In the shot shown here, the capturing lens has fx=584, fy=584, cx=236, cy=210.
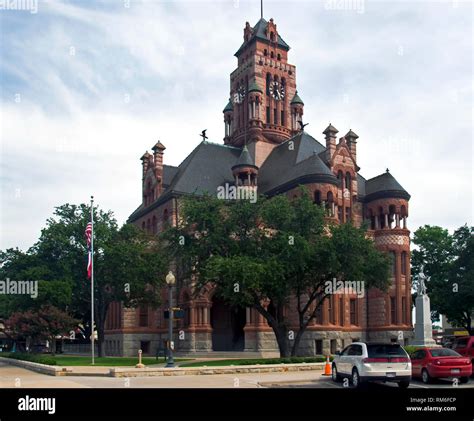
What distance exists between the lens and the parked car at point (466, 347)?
2694 cm

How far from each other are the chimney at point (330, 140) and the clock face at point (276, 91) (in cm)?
1468

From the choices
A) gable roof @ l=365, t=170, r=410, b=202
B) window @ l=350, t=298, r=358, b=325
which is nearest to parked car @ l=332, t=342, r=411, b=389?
window @ l=350, t=298, r=358, b=325

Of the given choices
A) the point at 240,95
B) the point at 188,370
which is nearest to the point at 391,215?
the point at 240,95

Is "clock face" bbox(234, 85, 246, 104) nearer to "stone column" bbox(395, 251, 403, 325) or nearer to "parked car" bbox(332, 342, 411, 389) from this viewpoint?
"stone column" bbox(395, 251, 403, 325)

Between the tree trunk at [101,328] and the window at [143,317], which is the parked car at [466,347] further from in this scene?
the window at [143,317]

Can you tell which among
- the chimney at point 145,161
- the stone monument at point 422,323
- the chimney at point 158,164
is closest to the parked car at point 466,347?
the stone monument at point 422,323

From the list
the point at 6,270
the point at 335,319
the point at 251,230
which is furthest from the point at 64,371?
the point at 6,270

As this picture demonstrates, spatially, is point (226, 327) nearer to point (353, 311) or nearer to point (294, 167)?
point (353, 311)

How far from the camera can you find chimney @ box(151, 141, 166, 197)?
5969 cm

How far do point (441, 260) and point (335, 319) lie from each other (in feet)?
84.3

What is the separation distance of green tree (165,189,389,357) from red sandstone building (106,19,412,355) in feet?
42.4
